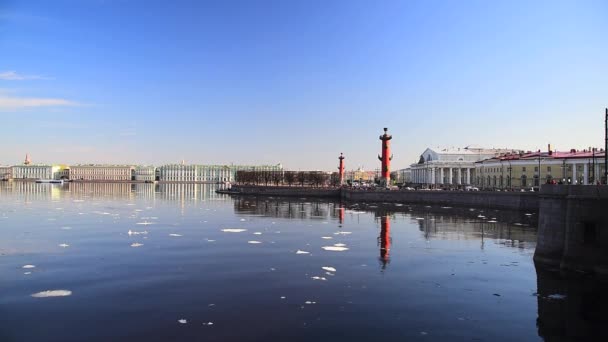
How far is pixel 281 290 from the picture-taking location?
15922 millimetres

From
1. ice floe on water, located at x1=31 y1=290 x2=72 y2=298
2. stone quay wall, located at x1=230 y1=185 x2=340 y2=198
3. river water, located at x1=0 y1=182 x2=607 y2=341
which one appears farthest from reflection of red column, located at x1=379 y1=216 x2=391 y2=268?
stone quay wall, located at x1=230 y1=185 x2=340 y2=198

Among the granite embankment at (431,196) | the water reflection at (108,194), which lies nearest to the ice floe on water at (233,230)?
the granite embankment at (431,196)

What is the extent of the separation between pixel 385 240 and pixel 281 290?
13.6 metres

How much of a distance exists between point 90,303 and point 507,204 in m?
50.2

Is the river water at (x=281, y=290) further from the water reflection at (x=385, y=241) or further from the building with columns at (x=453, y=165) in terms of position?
the building with columns at (x=453, y=165)

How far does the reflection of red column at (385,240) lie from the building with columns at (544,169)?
32.0 metres

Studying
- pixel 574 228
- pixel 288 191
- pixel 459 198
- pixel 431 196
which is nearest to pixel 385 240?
pixel 574 228

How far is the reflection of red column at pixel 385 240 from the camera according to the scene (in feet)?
73.4

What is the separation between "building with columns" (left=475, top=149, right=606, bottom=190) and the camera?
2675 inches

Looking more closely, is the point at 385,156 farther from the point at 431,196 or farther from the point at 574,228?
the point at 574,228

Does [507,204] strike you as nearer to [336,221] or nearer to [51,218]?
[336,221]

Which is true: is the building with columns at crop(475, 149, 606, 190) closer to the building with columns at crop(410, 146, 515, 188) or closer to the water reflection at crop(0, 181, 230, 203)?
the building with columns at crop(410, 146, 515, 188)

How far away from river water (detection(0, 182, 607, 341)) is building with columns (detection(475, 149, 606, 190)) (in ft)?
152

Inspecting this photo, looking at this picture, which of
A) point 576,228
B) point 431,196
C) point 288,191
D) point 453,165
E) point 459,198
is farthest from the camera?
point 453,165
